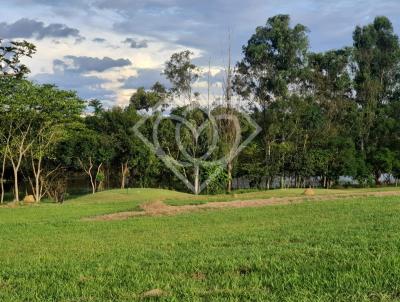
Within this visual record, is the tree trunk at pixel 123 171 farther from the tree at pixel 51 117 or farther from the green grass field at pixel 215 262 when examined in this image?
the green grass field at pixel 215 262

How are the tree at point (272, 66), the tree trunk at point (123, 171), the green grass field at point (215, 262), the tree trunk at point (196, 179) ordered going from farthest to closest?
the tree at point (272, 66) → the tree trunk at point (123, 171) → the tree trunk at point (196, 179) → the green grass field at point (215, 262)

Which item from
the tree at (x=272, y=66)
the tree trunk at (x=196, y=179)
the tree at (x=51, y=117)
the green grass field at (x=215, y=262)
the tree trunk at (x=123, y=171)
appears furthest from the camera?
the tree at (x=272, y=66)

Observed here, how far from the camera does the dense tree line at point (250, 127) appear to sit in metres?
35.0

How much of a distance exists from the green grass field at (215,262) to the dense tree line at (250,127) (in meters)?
21.8

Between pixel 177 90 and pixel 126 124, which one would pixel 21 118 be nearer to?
pixel 126 124

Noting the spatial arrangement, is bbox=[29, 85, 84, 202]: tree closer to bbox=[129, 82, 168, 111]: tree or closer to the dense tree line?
the dense tree line

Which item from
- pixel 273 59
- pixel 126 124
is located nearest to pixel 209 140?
pixel 126 124

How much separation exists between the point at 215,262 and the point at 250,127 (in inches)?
1495

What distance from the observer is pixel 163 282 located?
620cm

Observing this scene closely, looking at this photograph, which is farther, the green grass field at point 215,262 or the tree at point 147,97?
the tree at point 147,97

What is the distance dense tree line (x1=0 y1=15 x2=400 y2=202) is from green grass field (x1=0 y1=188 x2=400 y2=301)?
860 inches

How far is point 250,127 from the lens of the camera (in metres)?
44.8
